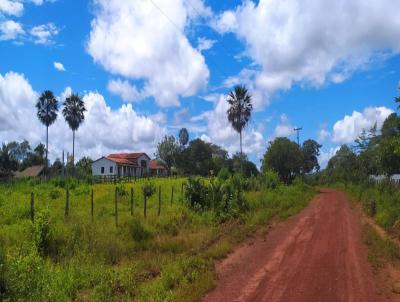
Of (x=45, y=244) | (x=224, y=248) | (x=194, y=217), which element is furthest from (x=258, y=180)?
(x=45, y=244)

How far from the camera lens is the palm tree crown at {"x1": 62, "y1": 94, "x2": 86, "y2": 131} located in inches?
2795

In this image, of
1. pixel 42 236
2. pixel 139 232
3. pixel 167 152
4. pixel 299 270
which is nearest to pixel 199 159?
pixel 167 152

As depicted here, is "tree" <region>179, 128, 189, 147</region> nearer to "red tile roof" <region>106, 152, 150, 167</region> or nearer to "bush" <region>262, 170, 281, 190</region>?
"red tile roof" <region>106, 152, 150, 167</region>

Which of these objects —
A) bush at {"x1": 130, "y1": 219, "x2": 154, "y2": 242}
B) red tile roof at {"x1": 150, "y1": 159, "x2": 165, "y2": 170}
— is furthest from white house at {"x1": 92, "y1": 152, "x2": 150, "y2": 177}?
bush at {"x1": 130, "y1": 219, "x2": 154, "y2": 242}

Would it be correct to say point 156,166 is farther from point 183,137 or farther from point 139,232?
point 139,232

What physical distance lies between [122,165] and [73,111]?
1659cm

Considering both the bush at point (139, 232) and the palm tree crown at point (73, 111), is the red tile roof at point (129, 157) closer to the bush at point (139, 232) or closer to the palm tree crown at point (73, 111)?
the palm tree crown at point (73, 111)

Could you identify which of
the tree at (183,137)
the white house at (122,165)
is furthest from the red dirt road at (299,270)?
the tree at (183,137)

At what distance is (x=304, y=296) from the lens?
866cm

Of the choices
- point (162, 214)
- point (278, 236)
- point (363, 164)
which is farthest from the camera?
point (363, 164)

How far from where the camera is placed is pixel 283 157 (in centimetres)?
5831

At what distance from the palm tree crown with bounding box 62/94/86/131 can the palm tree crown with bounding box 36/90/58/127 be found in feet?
6.57

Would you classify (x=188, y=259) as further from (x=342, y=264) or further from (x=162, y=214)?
(x=162, y=214)

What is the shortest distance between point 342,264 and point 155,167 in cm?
9578
